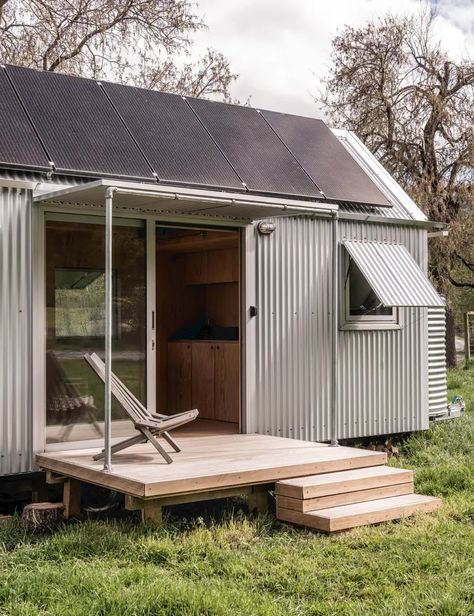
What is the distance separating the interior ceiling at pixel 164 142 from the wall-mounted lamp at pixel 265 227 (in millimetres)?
291

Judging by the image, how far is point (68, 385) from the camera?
692 centimetres

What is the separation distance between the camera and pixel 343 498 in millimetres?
6477

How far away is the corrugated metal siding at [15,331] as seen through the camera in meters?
6.54

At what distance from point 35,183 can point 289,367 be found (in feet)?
10.0

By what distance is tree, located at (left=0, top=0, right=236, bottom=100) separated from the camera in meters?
15.6

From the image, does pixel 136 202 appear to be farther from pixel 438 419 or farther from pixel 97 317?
pixel 438 419

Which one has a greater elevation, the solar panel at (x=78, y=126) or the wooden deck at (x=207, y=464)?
the solar panel at (x=78, y=126)

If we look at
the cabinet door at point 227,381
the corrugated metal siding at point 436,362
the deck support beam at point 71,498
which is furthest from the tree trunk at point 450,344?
the deck support beam at point 71,498

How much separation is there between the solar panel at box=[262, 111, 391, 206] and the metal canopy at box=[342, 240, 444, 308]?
50cm

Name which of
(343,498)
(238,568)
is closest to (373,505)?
(343,498)

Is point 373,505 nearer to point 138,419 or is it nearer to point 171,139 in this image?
point 138,419

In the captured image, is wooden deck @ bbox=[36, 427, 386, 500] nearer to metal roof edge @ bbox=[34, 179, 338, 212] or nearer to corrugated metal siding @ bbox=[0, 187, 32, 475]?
corrugated metal siding @ bbox=[0, 187, 32, 475]

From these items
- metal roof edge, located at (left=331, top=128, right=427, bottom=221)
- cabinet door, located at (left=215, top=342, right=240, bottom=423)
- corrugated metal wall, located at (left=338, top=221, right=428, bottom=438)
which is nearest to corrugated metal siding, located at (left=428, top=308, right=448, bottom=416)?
corrugated metal wall, located at (left=338, top=221, right=428, bottom=438)

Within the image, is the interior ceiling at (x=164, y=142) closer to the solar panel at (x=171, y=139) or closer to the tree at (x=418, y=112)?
the solar panel at (x=171, y=139)
